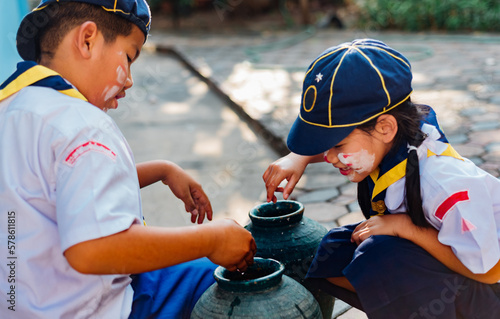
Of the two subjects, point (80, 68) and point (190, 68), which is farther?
point (190, 68)

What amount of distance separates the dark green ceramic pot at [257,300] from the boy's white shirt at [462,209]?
0.43 m

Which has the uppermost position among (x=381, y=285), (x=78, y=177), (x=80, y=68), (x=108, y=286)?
(x=80, y=68)

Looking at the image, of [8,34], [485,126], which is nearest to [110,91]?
[8,34]

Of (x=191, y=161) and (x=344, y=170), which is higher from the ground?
(x=344, y=170)

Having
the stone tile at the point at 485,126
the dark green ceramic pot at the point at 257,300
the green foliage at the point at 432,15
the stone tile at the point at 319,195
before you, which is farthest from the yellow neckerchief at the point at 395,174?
the green foliage at the point at 432,15

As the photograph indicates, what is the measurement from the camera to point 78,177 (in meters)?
1.32

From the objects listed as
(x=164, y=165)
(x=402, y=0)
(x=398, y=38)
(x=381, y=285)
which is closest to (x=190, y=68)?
(x=398, y=38)

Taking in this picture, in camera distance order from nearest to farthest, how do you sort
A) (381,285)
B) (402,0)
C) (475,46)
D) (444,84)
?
(381,285) < (444,84) < (475,46) < (402,0)

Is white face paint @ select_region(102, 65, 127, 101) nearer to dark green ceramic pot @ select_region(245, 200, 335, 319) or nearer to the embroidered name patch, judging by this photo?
the embroidered name patch

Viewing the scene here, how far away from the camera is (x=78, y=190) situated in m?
1.32

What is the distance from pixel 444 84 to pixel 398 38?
3.81m

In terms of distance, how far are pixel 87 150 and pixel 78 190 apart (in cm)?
10

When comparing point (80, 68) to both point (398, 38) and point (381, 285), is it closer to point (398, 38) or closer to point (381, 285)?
point (381, 285)

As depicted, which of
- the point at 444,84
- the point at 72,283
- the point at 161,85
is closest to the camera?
the point at 72,283
